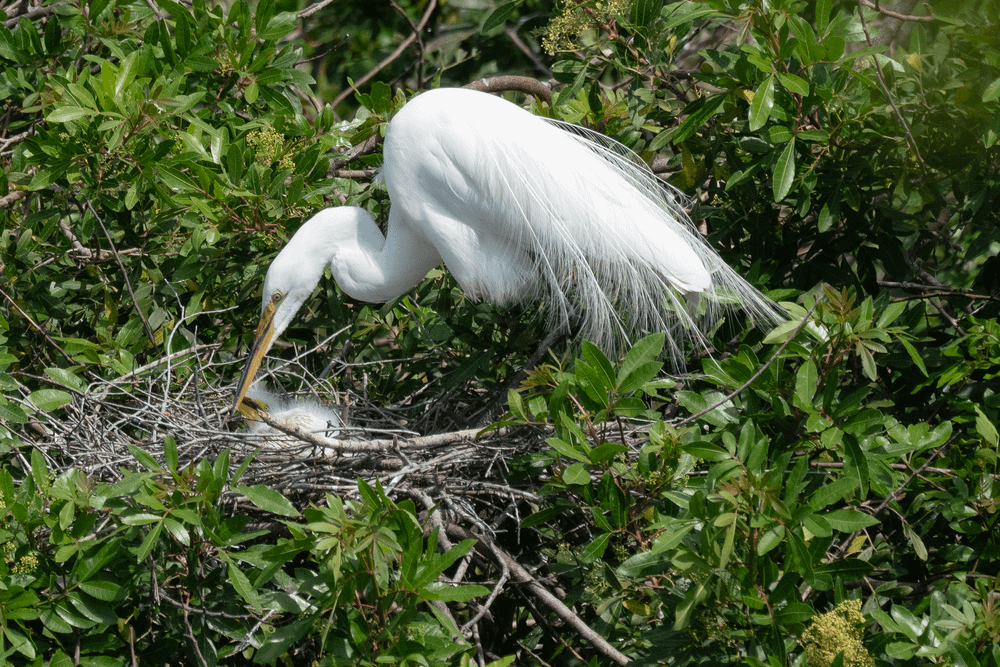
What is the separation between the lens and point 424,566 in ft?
4.89

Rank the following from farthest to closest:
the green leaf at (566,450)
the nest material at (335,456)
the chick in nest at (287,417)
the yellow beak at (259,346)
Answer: the yellow beak at (259,346) → the chick in nest at (287,417) → the nest material at (335,456) → the green leaf at (566,450)

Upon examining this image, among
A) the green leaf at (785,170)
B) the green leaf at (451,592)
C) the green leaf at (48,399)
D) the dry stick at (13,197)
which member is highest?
the green leaf at (785,170)

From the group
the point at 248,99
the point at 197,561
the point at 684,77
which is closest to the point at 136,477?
the point at 197,561

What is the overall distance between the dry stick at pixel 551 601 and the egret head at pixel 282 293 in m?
0.99

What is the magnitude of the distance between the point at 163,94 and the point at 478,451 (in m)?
1.29

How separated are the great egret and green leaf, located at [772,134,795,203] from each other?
509mm

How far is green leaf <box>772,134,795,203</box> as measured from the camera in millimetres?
1905

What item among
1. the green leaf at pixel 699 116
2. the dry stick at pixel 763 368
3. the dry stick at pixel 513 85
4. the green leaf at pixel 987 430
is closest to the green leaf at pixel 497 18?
the dry stick at pixel 513 85

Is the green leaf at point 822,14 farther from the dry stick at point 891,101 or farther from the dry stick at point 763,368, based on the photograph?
the dry stick at point 763,368

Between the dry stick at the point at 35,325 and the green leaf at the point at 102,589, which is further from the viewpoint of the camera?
the dry stick at the point at 35,325

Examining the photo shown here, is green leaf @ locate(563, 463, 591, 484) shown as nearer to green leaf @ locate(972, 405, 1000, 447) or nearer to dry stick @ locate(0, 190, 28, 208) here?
green leaf @ locate(972, 405, 1000, 447)

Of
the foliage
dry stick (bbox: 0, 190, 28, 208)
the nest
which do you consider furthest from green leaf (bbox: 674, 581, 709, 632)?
dry stick (bbox: 0, 190, 28, 208)

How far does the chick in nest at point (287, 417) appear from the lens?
220cm

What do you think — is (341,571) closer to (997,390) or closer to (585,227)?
(585,227)
